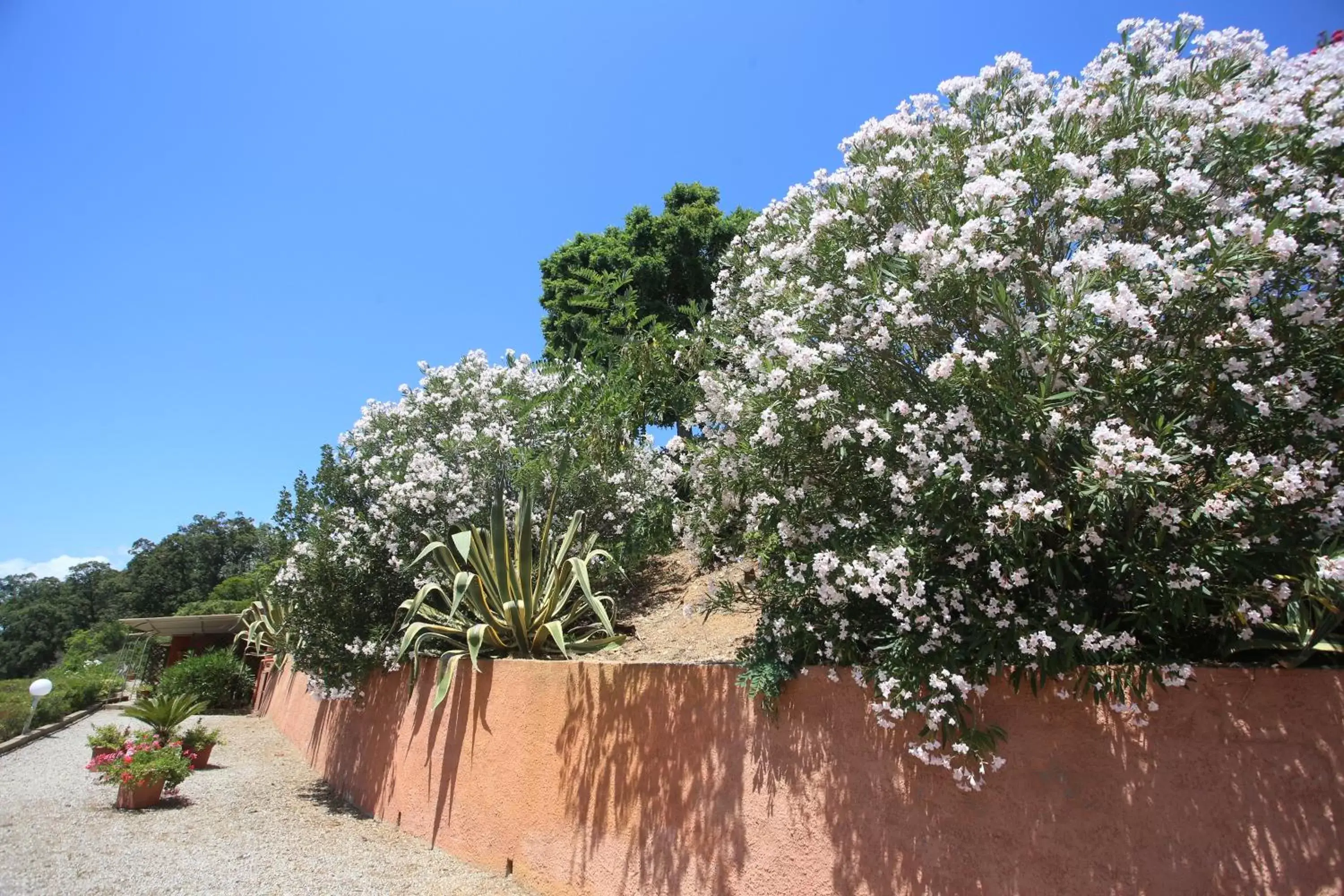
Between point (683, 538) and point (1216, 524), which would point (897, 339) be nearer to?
point (1216, 524)

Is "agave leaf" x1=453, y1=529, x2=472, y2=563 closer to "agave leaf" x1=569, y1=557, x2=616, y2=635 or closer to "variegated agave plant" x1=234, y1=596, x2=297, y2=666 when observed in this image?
"agave leaf" x1=569, y1=557, x2=616, y2=635

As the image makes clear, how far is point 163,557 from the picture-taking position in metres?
53.3

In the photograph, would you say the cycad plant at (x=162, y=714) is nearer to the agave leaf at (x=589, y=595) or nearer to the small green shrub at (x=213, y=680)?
the agave leaf at (x=589, y=595)

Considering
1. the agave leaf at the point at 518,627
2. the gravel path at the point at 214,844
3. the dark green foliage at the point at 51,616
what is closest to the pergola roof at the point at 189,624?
the gravel path at the point at 214,844

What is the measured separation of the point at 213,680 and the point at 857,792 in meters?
24.2

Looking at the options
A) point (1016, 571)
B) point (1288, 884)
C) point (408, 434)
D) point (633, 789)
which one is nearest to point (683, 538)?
point (633, 789)

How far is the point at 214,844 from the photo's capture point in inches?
318

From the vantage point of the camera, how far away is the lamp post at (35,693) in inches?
601

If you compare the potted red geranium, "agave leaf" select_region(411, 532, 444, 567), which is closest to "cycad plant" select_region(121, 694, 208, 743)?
the potted red geranium

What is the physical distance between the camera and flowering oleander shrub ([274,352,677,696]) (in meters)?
9.49

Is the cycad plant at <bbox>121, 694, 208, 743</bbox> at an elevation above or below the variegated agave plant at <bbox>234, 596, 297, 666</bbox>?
below

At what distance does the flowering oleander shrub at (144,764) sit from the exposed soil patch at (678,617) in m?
5.99

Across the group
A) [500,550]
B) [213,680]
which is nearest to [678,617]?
[500,550]

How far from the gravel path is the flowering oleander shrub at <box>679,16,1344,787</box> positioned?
421 cm
